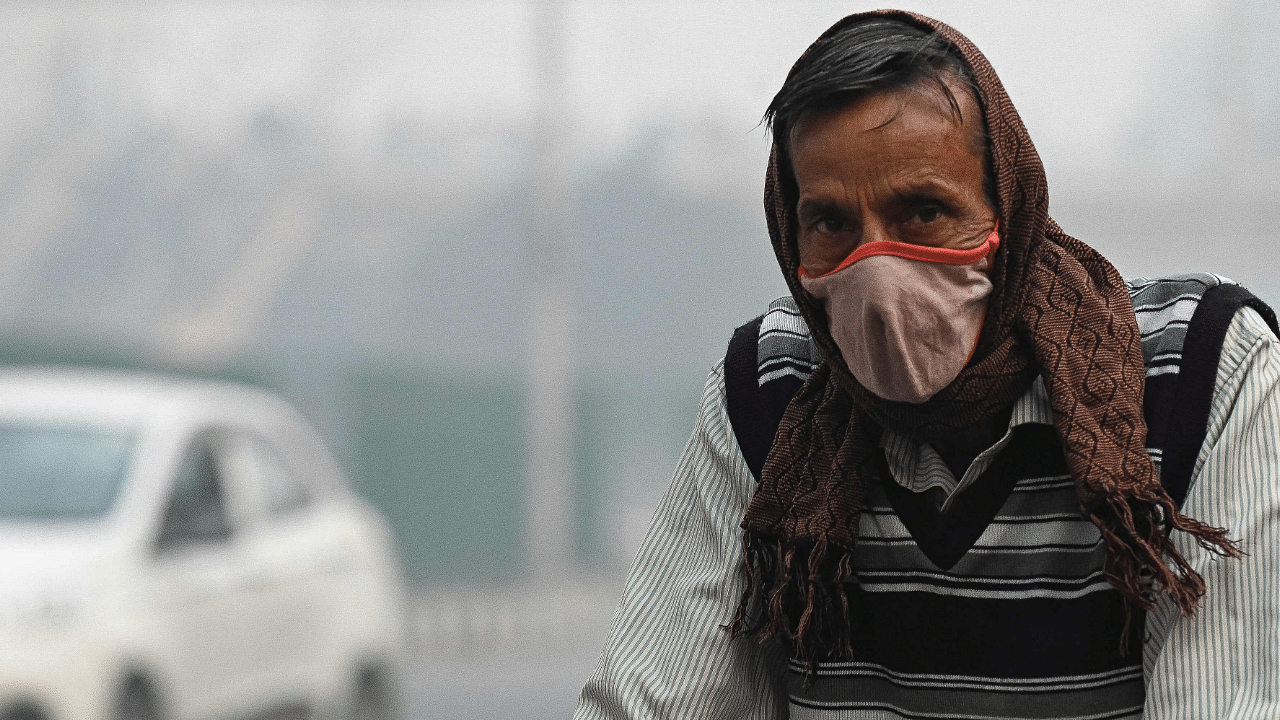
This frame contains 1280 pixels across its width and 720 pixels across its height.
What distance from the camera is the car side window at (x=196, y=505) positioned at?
19.0 ft

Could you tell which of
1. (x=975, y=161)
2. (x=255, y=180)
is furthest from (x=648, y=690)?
(x=255, y=180)

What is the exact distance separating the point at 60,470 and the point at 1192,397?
530 cm

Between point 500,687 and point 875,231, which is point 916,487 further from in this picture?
point 500,687

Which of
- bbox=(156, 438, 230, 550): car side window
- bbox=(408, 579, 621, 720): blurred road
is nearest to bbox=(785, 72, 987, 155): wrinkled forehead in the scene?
bbox=(156, 438, 230, 550): car side window

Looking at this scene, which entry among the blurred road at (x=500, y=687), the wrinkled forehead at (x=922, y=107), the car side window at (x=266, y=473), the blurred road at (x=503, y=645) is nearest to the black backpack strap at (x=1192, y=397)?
the wrinkled forehead at (x=922, y=107)

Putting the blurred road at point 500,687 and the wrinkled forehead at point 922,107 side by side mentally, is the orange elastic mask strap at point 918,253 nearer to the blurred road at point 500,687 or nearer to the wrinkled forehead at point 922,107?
the wrinkled forehead at point 922,107

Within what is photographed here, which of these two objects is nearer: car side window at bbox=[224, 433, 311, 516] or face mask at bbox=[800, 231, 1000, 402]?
face mask at bbox=[800, 231, 1000, 402]

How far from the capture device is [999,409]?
4.70 feet

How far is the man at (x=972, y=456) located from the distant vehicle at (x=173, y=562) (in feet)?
14.1

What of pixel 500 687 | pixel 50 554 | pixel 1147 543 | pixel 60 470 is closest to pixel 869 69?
pixel 1147 543

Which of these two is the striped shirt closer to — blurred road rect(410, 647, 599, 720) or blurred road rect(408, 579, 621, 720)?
blurred road rect(410, 647, 599, 720)

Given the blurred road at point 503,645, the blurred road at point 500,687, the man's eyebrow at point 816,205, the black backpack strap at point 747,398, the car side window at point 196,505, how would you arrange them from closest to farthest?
the man's eyebrow at point 816,205
the black backpack strap at point 747,398
the car side window at point 196,505
the blurred road at point 500,687
the blurred road at point 503,645

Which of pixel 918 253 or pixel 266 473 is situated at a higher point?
pixel 918 253

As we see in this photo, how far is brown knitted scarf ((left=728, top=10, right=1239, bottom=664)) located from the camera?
132 cm
